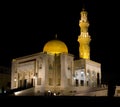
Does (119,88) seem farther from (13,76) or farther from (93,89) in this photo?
(13,76)

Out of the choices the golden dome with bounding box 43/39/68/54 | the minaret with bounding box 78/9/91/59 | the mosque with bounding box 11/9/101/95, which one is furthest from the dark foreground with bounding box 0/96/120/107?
the minaret with bounding box 78/9/91/59

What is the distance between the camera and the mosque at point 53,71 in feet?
150

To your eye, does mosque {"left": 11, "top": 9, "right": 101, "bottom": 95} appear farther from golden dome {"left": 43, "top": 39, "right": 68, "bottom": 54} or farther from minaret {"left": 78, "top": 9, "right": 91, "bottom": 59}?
minaret {"left": 78, "top": 9, "right": 91, "bottom": 59}

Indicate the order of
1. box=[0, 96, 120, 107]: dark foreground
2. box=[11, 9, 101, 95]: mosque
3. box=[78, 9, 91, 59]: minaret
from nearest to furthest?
box=[0, 96, 120, 107]: dark foreground < box=[11, 9, 101, 95]: mosque < box=[78, 9, 91, 59]: minaret

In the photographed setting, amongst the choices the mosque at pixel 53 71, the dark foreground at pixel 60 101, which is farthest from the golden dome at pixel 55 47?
the dark foreground at pixel 60 101

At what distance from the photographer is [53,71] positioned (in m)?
47.1

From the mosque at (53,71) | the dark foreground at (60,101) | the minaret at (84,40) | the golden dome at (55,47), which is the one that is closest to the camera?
the dark foreground at (60,101)

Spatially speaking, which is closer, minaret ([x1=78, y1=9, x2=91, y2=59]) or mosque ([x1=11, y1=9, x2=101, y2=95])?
mosque ([x1=11, y1=9, x2=101, y2=95])

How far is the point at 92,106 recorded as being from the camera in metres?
19.3

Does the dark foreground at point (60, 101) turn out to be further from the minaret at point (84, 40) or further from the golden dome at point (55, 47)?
the minaret at point (84, 40)

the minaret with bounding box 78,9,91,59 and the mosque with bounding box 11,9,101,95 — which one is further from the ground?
the minaret with bounding box 78,9,91,59

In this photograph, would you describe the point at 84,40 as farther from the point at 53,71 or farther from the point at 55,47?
the point at 53,71

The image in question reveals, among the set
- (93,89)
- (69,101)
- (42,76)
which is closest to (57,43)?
(42,76)

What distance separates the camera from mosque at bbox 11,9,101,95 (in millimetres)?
45750
